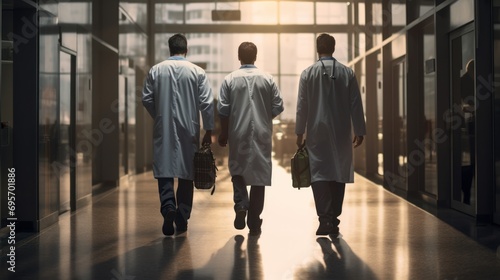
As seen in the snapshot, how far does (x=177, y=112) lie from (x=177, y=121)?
0.24ft

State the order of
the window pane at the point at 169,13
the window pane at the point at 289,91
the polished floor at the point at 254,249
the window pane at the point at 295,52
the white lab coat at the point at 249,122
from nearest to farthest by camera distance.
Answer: the polished floor at the point at 254,249
the white lab coat at the point at 249,122
the window pane at the point at 169,13
the window pane at the point at 295,52
the window pane at the point at 289,91

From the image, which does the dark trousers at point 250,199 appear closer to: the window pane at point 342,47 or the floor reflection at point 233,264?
the floor reflection at point 233,264

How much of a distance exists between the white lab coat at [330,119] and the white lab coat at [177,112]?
820mm

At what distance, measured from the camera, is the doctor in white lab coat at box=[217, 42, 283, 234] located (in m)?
6.17

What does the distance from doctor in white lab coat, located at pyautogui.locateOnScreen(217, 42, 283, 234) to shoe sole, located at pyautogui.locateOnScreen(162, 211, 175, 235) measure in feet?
1.69

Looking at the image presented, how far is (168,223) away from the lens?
605 centimetres

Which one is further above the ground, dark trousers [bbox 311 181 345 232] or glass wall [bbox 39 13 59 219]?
glass wall [bbox 39 13 59 219]

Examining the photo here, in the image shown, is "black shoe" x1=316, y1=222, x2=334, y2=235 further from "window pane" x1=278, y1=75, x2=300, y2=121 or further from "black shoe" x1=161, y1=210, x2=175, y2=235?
"window pane" x1=278, y1=75, x2=300, y2=121

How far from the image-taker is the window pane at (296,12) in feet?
64.5

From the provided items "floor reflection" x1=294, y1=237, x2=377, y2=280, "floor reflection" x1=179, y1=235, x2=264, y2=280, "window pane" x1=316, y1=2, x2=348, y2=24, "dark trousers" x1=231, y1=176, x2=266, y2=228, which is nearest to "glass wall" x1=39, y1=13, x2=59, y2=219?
"dark trousers" x1=231, y1=176, x2=266, y2=228

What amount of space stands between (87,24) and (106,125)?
6.42ft

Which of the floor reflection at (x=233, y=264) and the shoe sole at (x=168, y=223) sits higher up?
the shoe sole at (x=168, y=223)

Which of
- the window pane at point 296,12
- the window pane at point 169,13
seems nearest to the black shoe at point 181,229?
the window pane at point 169,13

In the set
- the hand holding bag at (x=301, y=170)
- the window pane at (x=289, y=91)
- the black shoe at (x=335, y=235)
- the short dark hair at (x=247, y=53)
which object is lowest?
the black shoe at (x=335, y=235)
